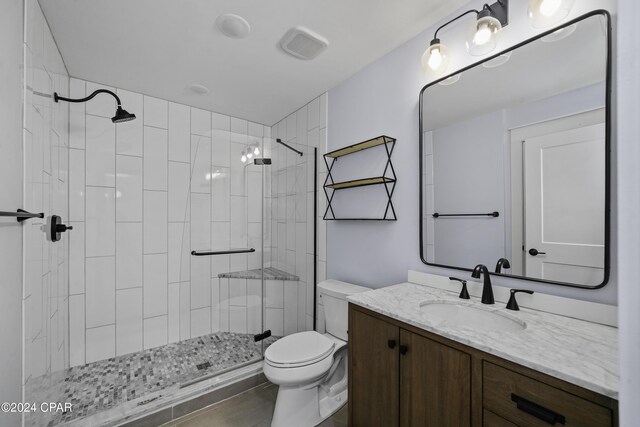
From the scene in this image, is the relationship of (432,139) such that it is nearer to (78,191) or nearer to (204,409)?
(204,409)

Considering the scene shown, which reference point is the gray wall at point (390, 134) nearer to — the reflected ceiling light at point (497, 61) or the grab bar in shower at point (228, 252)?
the reflected ceiling light at point (497, 61)

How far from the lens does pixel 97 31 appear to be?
5.36 ft

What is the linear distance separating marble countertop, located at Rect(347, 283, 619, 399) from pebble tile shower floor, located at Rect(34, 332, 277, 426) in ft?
5.13

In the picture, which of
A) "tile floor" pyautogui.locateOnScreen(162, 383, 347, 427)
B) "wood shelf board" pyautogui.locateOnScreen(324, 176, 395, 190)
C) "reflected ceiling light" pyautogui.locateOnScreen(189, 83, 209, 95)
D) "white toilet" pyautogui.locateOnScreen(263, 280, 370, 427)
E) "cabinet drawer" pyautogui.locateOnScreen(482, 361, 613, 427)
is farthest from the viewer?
"reflected ceiling light" pyautogui.locateOnScreen(189, 83, 209, 95)

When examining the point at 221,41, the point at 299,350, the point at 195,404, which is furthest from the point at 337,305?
the point at 221,41

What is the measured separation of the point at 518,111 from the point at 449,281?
2.97 feet

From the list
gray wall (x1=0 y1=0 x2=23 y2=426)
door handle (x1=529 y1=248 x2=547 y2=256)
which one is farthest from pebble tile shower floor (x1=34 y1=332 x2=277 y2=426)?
door handle (x1=529 y1=248 x2=547 y2=256)

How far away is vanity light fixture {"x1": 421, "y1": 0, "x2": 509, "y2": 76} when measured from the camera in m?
1.26

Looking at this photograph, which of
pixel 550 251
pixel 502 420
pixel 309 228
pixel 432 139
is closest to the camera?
pixel 502 420

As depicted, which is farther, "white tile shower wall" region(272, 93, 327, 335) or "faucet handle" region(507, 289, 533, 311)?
"white tile shower wall" region(272, 93, 327, 335)

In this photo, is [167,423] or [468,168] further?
[167,423]

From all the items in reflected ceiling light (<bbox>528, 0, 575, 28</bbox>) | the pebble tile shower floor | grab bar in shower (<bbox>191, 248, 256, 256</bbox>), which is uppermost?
reflected ceiling light (<bbox>528, 0, 575, 28</bbox>)

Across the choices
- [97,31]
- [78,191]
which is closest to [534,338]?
[97,31]

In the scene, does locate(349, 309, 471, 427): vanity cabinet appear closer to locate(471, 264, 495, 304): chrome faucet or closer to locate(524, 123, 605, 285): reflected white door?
locate(471, 264, 495, 304): chrome faucet
